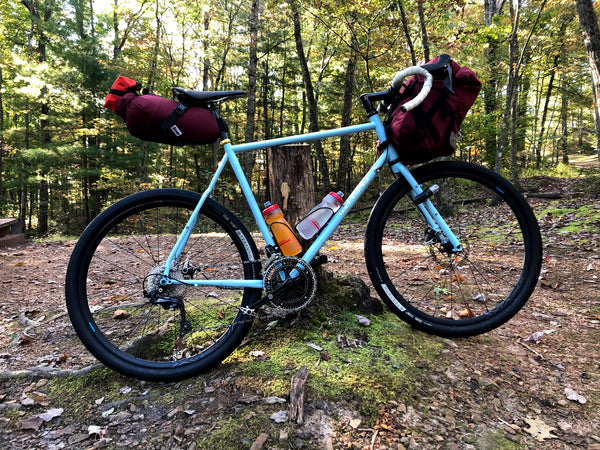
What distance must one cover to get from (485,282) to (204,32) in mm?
14450

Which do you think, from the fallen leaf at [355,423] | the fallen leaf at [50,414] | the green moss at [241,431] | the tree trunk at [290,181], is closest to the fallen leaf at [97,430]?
the fallen leaf at [50,414]

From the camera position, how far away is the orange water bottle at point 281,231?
1.97m

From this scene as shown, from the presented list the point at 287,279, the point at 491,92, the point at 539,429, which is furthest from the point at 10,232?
the point at 491,92

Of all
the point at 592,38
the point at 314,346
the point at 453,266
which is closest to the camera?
the point at 314,346

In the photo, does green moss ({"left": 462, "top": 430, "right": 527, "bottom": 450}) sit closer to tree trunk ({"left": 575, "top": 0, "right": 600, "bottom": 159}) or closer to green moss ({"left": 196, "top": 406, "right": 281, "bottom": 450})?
green moss ({"left": 196, "top": 406, "right": 281, "bottom": 450})

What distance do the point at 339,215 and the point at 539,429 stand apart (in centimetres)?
142

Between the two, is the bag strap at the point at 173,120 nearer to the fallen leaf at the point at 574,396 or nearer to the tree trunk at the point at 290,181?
the tree trunk at the point at 290,181

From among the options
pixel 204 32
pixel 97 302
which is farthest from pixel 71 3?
pixel 97 302

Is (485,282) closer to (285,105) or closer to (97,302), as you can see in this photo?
(97,302)

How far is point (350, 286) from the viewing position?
2295 mm

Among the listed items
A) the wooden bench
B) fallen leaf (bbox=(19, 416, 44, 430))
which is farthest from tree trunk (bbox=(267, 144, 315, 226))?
the wooden bench

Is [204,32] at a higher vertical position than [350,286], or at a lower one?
higher

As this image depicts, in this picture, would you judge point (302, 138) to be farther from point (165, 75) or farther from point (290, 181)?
point (165, 75)

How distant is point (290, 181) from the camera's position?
7.21 feet
